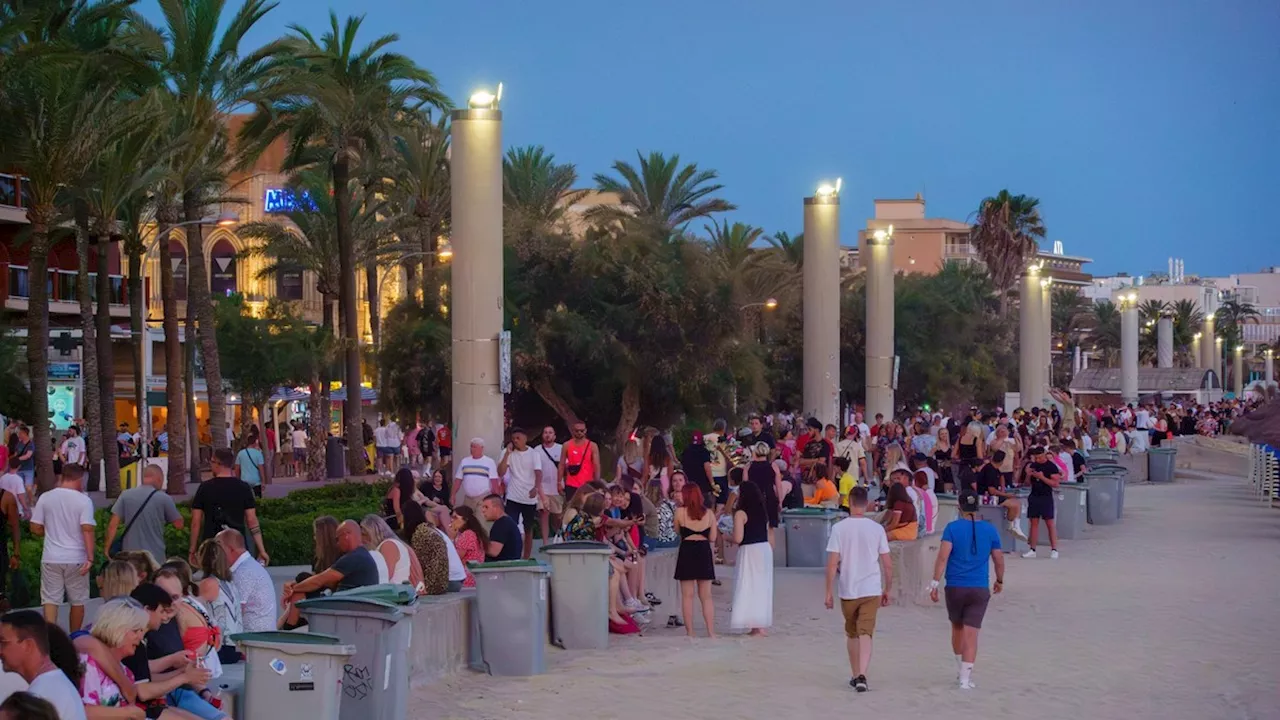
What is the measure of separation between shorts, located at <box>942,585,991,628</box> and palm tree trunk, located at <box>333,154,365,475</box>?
24864 millimetres

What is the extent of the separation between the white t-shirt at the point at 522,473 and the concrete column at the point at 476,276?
7.90ft

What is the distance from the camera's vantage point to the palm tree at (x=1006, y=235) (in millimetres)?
76625

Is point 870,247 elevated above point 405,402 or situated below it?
above

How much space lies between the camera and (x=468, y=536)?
47.3ft

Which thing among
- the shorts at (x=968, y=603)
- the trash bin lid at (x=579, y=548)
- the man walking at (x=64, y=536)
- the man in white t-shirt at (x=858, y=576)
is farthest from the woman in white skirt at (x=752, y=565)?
the man walking at (x=64, y=536)

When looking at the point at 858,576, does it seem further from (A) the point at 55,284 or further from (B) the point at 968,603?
(A) the point at 55,284

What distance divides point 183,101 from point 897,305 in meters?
38.4

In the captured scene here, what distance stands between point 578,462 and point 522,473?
0.92 metres

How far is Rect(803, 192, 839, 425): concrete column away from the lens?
34.2 m

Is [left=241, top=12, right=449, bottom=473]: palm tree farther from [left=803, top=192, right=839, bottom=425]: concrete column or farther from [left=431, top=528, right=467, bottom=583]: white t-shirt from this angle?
[left=431, top=528, right=467, bottom=583]: white t-shirt

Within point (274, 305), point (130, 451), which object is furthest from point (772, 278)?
point (130, 451)

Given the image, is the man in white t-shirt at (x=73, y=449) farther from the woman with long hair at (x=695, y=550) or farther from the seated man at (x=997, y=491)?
the woman with long hair at (x=695, y=550)

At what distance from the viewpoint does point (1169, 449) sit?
46.8m

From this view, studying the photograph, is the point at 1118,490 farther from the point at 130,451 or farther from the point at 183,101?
the point at 130,451
